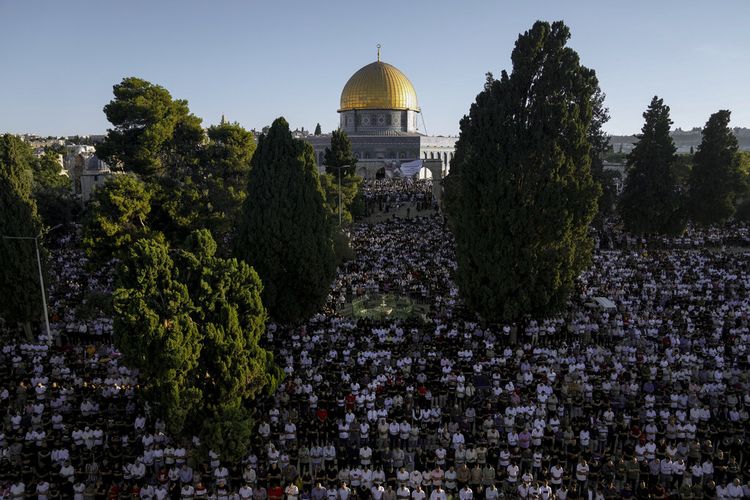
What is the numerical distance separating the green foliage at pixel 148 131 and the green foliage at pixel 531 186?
45.0 feet

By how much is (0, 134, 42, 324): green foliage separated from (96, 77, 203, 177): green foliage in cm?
658

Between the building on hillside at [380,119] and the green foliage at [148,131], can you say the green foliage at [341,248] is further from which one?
the building on hillside at [380,119]

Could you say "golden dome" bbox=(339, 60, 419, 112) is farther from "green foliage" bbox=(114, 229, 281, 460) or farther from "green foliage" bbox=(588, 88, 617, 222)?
"green foliage" bbox=(114, 229, 281, 460)

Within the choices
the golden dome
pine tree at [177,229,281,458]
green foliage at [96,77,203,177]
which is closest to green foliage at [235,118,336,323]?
pine tree at [177,229,281,458]

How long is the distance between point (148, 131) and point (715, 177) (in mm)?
34008

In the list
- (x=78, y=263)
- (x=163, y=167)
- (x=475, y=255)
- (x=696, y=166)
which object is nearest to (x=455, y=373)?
(x=475, y=255)

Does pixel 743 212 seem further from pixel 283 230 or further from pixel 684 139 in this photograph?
pixel 684 139

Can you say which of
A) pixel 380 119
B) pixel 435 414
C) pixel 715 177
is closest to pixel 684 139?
pixel 380 119

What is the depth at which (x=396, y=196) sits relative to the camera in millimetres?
54625

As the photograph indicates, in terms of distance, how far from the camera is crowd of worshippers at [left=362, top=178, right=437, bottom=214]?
50.4 m

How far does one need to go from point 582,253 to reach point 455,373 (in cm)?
724

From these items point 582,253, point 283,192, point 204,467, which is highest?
point 283,192

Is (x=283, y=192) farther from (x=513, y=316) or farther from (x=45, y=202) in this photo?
(x=45, y=202)

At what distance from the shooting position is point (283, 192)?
19.6 meters
